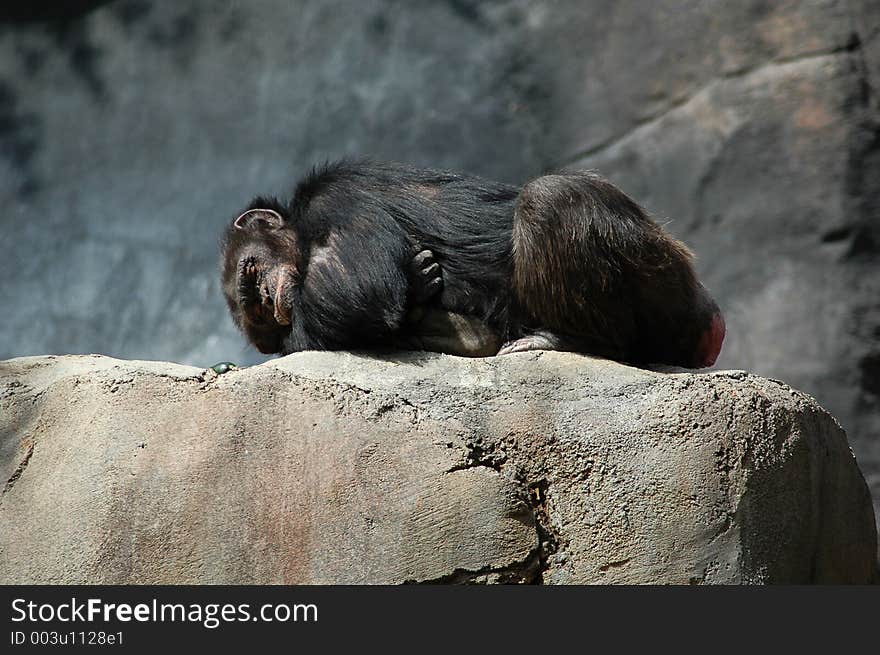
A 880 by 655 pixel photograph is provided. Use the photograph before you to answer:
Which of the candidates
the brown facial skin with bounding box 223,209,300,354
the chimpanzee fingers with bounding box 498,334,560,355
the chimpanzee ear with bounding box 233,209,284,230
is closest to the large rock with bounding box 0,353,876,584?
the chimpanzee fingers with bounding box 498,334,560,355

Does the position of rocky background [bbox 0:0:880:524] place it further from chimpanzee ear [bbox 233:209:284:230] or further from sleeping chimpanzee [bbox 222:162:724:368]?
chimpanzee ear [bbox 233:209:284:230]

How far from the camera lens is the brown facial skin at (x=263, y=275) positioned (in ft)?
18.6

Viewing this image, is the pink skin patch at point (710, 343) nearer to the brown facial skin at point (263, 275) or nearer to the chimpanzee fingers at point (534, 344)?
the chimpanzee fingers at point (534, 344)

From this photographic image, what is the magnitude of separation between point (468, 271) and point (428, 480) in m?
1.34

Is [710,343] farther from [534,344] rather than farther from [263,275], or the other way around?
[263,275]

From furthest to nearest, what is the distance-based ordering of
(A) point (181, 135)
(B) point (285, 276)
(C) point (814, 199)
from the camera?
(A) point (181, 135) → (C) point (814, 199) → (B) point (285, 276)

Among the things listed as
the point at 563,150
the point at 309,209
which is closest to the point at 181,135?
the point at 563,150

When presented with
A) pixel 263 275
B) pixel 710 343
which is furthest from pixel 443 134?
pixel 710 343

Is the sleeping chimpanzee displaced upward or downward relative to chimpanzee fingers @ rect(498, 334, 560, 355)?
upward

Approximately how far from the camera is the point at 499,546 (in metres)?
4.37

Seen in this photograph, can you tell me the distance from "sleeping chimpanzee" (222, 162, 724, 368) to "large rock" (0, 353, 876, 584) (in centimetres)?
49

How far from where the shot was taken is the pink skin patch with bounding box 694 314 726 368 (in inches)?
217

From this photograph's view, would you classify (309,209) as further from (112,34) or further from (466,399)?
(112,34)

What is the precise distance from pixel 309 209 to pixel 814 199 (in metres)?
5.18
